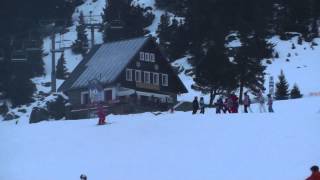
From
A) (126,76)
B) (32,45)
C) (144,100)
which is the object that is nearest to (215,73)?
(144,100)

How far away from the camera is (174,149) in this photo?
92.6 ft

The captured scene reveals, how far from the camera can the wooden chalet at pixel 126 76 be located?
61031 mm

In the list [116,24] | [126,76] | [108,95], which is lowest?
[108,95]

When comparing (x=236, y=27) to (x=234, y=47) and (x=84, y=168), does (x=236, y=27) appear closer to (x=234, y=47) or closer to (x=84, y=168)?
(x=234, y=47)

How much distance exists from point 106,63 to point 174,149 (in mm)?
36355

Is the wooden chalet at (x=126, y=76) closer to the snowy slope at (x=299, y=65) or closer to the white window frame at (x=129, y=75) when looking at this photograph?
the white window frame at (x=129, y=75)

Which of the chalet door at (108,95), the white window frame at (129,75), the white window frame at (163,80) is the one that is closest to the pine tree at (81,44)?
the white window frame at (163,80)

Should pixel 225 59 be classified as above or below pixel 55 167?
above

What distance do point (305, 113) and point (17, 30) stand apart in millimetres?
57256

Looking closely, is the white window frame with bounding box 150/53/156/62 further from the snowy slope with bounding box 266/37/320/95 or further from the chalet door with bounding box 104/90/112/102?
the snowy slope with bounding box 266/37/320/95

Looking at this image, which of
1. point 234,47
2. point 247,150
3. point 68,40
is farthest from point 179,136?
point 68,40

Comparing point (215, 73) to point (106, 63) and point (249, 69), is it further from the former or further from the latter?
point (106, 63)

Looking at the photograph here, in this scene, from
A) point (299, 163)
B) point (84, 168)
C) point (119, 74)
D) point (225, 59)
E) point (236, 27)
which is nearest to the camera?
point (299, 163)

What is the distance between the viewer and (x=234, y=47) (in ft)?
249
